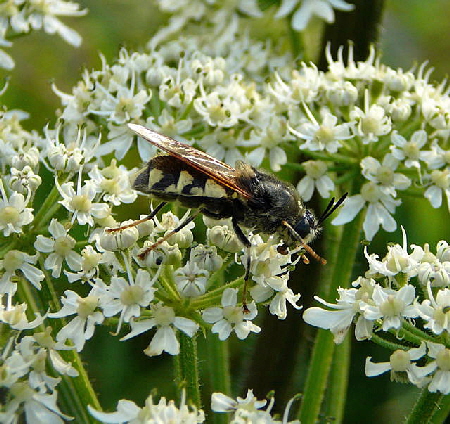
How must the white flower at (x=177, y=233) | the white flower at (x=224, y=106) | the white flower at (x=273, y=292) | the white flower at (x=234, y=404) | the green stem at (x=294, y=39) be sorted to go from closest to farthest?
the white flower at (x=234, y=404), the white flower at (x=273, y=292), the white flower at (x=177, y=233), the white flower at (x=224, y=106), the green stem at (x=294, y=39)

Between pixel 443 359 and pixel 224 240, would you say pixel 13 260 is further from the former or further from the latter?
pixel 443 359

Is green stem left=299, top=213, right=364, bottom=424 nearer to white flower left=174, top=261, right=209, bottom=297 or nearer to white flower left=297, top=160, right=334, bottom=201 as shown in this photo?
white flower left=297, top=160, right=334, bottom=201

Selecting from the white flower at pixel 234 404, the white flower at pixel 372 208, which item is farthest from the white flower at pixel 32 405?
the white flower at pixel 372 208

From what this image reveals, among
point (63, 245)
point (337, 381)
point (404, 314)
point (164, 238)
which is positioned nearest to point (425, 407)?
point (404, 314)

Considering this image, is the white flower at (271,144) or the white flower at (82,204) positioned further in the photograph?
the white flower at (271,144)

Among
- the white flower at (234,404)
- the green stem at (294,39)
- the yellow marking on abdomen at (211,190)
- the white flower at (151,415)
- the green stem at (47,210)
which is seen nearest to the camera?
the white flower at (151,415)

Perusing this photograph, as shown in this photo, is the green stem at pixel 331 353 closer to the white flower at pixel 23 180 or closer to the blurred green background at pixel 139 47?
the blurred green background at pixel 139 47

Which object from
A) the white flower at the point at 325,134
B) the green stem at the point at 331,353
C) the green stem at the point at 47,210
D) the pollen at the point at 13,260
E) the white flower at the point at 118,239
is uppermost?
the white flower at the point at 325,134
